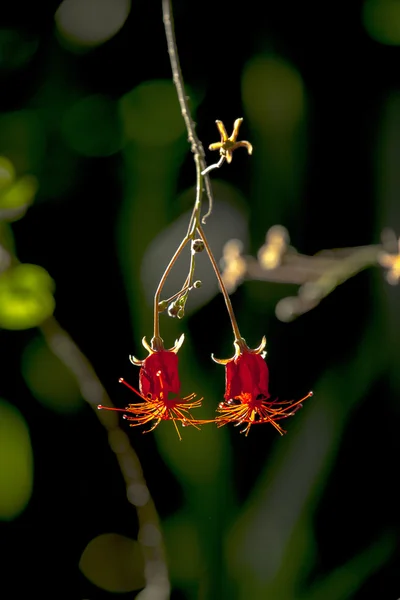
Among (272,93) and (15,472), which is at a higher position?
(272,93)

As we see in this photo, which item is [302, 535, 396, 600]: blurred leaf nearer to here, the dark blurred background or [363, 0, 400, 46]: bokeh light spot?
the dark blurred background

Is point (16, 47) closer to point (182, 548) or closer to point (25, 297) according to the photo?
point (25, 297)

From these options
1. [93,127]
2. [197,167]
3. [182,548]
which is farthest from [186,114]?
[182,548]

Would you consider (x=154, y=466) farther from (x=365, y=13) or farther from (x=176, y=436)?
(x=365, y=13)

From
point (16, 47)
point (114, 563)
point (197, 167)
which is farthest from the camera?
point (114, 563)

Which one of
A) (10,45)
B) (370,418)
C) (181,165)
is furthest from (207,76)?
(370,418)

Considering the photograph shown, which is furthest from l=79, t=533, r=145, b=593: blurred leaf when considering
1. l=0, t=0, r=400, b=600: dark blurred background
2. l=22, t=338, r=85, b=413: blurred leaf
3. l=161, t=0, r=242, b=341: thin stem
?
l=161, t=0, r=242, b=341: thin stem

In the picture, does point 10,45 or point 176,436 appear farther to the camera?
point 176,436
